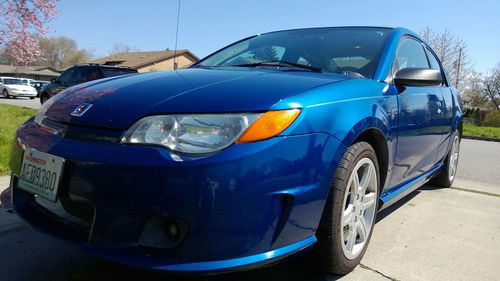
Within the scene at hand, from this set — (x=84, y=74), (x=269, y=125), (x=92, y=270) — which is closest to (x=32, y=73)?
(x=84, y=74)

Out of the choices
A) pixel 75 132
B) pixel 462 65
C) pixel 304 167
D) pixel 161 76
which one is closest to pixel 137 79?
pixel 161 76

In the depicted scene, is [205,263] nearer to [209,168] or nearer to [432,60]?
[209,168]

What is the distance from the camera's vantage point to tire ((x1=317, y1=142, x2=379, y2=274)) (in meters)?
1.97

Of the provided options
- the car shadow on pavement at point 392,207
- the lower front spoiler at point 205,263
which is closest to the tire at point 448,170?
the car shadow on pavement at point 392,207

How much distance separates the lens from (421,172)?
338cm

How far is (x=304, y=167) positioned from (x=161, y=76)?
1.06 m

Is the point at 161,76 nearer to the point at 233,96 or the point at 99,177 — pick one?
the point at 233,96

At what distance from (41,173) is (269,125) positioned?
Result: 1.04m

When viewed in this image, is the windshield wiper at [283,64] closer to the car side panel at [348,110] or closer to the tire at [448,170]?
the car side panel at [348,110]

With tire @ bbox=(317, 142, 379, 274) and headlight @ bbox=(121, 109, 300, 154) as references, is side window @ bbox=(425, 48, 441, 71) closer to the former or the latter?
tire @ bbox=(317, 142, 379, 274)

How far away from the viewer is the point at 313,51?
2.96 meters

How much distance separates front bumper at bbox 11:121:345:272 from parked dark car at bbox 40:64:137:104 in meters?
9.11

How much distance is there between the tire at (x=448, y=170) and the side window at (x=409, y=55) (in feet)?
3.61

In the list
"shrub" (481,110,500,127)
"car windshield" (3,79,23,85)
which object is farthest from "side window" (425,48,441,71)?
"shrub" (481,110,500,127)
